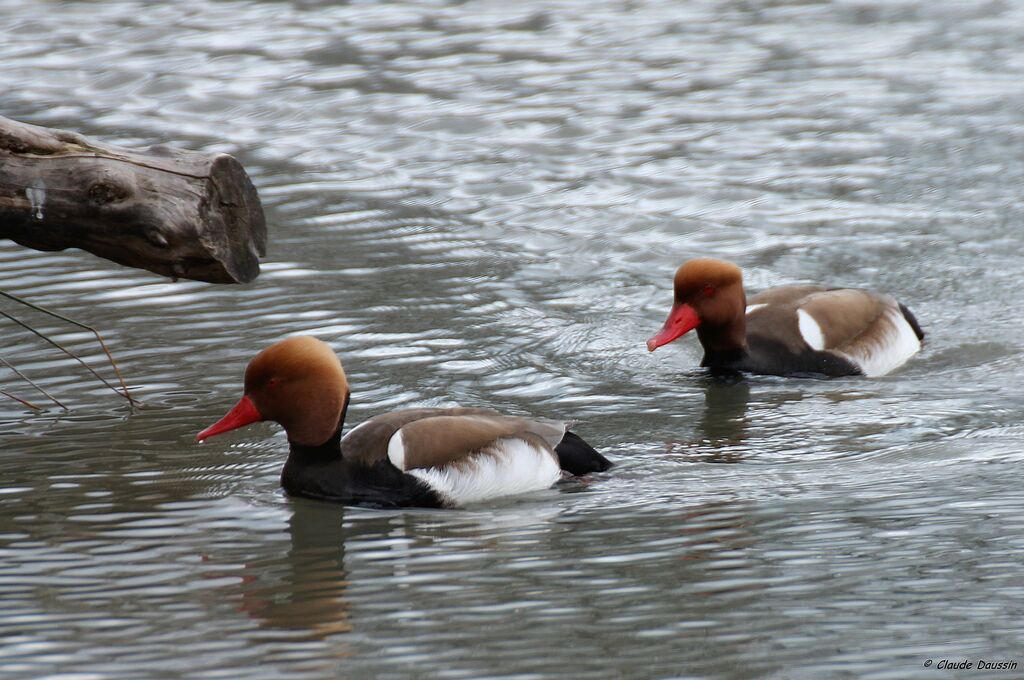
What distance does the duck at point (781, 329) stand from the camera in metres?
9.40

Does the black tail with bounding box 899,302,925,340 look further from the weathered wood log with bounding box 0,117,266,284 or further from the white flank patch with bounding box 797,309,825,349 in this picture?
the weathered wood log with bounding box 0,117,266,284

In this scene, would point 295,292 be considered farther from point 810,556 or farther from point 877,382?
point 810,556

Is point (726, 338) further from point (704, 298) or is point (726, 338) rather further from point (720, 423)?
point (720, 423)

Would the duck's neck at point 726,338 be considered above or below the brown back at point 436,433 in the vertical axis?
below

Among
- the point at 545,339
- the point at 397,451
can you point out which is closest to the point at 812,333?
the point at 545,339

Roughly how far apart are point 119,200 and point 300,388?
1.16 m

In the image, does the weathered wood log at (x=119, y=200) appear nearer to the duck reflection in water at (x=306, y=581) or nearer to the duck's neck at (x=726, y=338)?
the duck reflection in water at (x=306, y=581)

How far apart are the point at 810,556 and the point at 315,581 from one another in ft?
6.36

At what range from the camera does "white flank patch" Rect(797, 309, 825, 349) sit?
9586mm

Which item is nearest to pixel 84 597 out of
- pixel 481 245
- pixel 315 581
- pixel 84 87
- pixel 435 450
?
pixel 315 581

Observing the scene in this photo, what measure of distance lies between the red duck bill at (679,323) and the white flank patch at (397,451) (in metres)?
2.53

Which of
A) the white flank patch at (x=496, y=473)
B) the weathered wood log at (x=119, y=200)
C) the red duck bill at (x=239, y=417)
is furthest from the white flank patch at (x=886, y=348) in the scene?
the weathered wood log at (x=119, y=200)

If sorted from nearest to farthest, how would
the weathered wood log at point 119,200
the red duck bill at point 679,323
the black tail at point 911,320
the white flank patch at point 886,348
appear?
the weathered wood log at point 119,200
the red duck bill at point 679,323
the white flank patch at point 886,348
the black tail at point 911,320

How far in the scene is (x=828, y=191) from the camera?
42.4ft
